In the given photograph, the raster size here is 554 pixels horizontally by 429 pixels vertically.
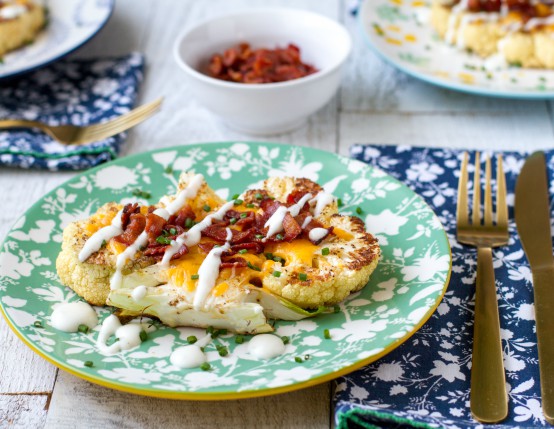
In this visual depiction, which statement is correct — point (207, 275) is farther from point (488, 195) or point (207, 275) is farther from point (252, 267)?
point (488, 195)

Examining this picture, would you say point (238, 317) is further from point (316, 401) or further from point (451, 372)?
point (451, 372)

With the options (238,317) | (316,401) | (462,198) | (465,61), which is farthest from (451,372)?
(465,61)

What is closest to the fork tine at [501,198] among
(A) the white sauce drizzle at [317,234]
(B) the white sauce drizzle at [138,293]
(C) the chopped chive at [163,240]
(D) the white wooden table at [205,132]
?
(D) the white wooden table at [205,132]

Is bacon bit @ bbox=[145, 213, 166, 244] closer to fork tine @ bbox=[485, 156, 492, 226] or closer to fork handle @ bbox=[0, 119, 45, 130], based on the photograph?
fork tine @ bbox=[485, 156, 492, 226]

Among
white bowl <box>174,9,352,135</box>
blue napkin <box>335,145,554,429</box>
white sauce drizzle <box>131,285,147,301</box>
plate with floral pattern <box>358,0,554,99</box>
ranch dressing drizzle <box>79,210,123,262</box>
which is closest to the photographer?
blue napkin <box>335,145,554,429</box>

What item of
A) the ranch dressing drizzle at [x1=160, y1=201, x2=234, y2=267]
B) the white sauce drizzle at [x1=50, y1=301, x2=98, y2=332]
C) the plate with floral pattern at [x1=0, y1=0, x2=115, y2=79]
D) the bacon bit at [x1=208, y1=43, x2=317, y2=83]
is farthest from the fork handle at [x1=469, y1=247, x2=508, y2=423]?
the plate with floral pattern at [x1=0, y1=0, x2=115, y2=79]
